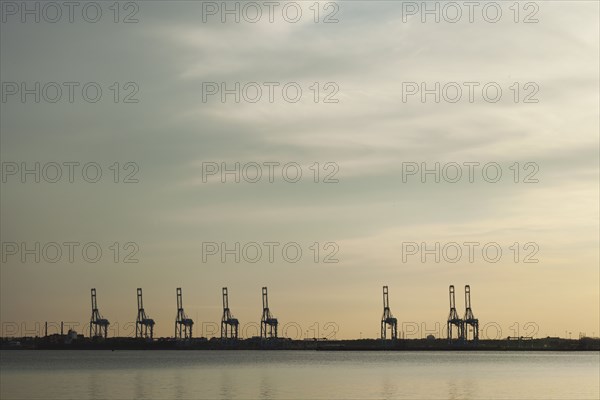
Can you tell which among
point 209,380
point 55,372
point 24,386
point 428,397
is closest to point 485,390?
point 428,397

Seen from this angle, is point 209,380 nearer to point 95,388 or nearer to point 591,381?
point 95,388

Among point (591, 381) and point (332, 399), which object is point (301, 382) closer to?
point (332, 399)

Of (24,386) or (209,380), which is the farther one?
(209,380)

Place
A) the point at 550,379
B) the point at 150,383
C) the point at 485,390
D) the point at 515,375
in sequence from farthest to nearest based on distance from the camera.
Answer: the point at 515,375 < the point at 550,379 < the point at 150,383 < the point at 485,390

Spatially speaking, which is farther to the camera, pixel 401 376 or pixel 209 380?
pixel 401 376

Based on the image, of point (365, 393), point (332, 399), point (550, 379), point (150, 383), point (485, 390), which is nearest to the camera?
point (332, 399)

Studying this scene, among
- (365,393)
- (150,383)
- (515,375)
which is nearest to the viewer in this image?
(365,393)

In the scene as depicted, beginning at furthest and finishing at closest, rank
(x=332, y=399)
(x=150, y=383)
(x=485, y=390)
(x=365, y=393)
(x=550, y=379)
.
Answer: (x=550, y=379) < (x=150, y=383) < (x=485, y=390) < (x=365, y=393) < (x=332, y=399)

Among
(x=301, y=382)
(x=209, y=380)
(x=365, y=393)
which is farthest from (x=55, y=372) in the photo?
(x=365, y=393)
